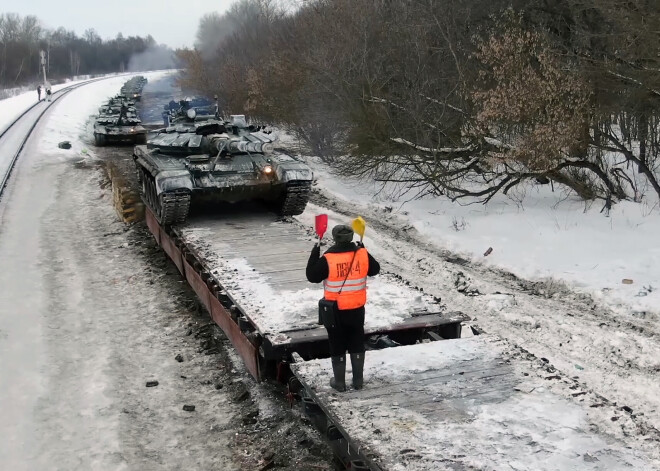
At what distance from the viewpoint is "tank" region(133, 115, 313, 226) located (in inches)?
435

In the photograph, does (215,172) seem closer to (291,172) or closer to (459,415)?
(291,172)

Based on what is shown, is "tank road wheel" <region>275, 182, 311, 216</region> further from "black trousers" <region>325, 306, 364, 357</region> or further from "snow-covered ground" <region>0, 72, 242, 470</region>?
"black trousers" <region>325, 306, 364, 357</region>

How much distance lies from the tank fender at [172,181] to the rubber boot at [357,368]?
618 cm

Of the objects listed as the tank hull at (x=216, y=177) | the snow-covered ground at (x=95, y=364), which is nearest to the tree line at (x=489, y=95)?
the tank hull at (x=216, y=177)

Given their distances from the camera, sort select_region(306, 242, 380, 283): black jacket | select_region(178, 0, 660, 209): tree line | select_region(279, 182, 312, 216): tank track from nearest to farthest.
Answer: select_region(306, 242, 380, 283): black jacket < select_region(279, 182, 312, 216): tank track < select_region(178, 0, 660, 209): tree line

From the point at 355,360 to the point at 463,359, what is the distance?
1157 millimetres

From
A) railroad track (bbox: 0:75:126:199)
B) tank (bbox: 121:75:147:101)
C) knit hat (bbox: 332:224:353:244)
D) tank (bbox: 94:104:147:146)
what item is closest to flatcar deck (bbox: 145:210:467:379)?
knit hat (bbox: 332:224:353:244)

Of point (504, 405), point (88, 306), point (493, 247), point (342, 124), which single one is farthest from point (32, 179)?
point (504, 405)

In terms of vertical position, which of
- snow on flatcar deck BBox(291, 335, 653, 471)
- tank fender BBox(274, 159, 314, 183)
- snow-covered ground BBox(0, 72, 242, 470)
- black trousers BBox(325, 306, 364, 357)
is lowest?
snow-covered ground BBox(0, 72, 242, 470)

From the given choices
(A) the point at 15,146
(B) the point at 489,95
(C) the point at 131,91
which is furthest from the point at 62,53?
(B) the point at 489,95

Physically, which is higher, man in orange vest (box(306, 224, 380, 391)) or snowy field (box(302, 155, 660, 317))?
man in orange vest (box(306, 224, 380, 391))

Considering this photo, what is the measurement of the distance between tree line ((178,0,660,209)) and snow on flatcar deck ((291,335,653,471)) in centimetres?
831

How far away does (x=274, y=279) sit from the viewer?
8273mm

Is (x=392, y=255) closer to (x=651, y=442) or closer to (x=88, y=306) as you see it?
(x=88, y=306)
